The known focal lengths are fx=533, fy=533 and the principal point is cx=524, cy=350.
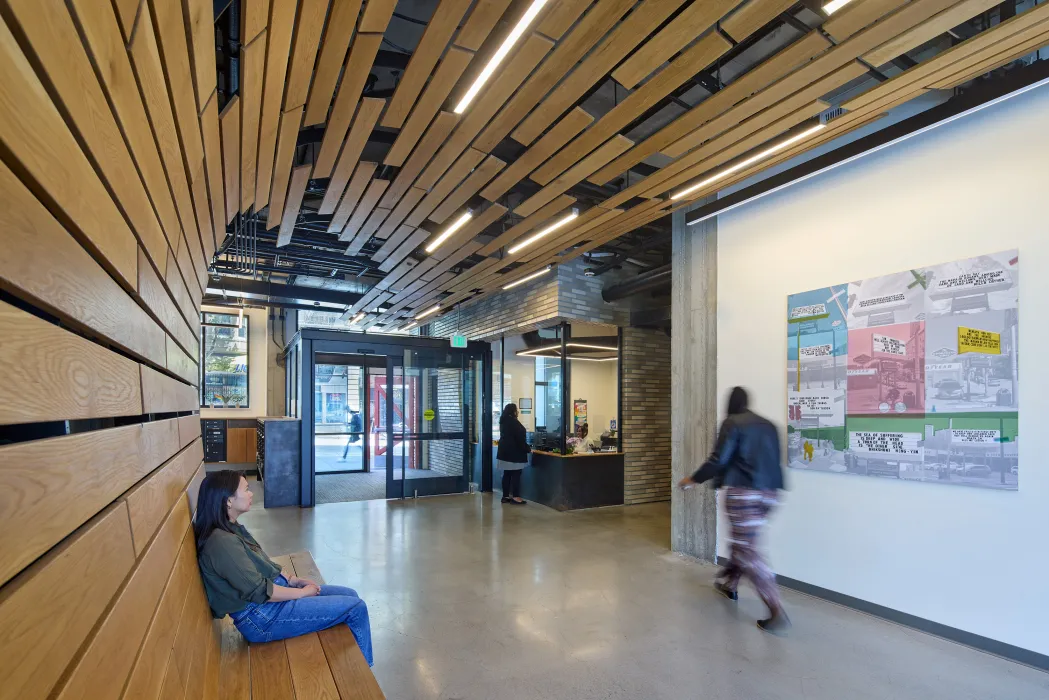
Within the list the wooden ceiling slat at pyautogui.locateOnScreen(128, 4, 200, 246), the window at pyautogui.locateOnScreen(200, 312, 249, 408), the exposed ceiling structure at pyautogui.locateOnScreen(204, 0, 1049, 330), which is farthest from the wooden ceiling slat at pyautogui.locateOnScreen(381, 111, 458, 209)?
the window at pyautogui.locateOnScreen(200, 312, 249, 408)

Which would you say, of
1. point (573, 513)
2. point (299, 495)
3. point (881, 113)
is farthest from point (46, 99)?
point (299, 495)

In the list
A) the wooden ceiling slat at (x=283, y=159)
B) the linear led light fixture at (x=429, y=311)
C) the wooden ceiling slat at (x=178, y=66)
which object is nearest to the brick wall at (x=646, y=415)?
the linear led light fixture at (x=429, y=311)

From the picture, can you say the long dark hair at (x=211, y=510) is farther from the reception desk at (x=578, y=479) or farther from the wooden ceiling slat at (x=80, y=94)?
Result: the reception desk at (x=578, y=479)

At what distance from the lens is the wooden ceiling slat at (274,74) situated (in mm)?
2359

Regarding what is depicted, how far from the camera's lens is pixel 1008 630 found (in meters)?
3.30

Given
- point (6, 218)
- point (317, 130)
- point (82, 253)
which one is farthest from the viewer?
point (317, 130)

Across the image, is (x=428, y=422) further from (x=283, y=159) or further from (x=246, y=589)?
(x=246, y=589)

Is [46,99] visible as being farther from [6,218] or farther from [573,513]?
[573,513]

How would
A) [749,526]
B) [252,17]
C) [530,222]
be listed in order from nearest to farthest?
[252,17], [749,526], [530,222]

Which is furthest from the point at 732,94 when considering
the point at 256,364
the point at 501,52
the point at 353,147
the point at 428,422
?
the point at 256,364

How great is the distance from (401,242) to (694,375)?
349 centimetres

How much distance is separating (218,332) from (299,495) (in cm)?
470

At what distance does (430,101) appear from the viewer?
3133 millimetres

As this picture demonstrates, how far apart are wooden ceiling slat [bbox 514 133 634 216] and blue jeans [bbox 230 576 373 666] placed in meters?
3.12
